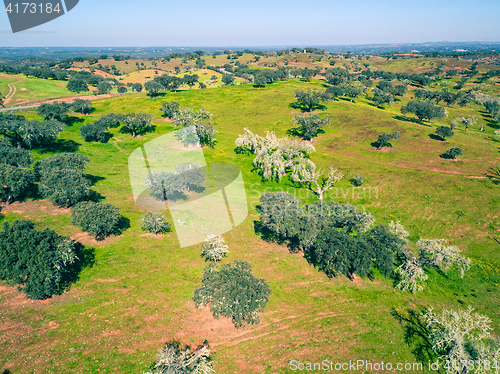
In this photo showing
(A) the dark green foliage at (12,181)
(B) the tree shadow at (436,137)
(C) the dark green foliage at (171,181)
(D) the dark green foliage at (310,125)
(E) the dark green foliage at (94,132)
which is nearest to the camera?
(A) the dark green foliage at (12,181)

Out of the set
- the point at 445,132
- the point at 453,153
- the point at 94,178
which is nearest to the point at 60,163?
the point at 94,178

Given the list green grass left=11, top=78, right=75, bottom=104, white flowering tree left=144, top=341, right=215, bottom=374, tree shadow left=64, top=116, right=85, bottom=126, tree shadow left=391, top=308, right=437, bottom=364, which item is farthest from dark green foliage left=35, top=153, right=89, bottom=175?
green grass left=11, top=78, right=75, bottom=104

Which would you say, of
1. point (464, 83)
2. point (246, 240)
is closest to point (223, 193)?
point (246, 240)

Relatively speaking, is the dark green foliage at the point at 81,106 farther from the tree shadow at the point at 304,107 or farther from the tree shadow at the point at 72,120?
the tree shadow at the point at 304,107

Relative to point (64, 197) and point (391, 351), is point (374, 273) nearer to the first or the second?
point (391, 351)

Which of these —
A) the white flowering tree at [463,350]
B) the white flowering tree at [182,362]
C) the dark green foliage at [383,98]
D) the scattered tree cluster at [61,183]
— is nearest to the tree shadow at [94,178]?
the scattered tree cluster at [61,183]

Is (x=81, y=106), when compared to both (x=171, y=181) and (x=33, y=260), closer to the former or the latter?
(x=171, y=181)

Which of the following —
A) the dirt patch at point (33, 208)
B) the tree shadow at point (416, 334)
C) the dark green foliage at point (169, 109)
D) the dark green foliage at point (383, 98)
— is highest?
the dark green foliage at point (383, 98)

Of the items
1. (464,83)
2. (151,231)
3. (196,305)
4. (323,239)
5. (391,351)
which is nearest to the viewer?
(391,351)
